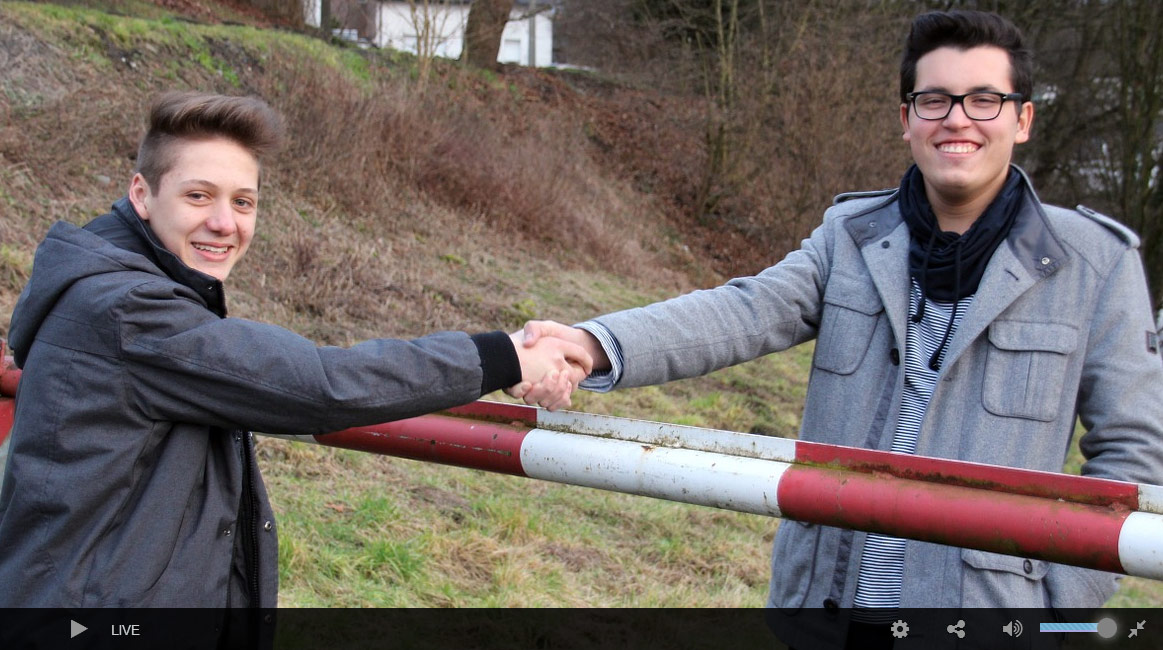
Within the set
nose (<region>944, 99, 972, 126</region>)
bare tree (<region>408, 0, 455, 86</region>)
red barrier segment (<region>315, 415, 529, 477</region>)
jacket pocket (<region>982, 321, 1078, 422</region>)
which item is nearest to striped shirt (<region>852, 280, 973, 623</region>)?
jacket pocket (<region>982, 321, 1078, 422</region>)

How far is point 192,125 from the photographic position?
1883 mm

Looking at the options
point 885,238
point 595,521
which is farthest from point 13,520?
point 595,521

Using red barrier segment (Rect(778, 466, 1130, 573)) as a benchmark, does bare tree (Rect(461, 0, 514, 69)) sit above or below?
above

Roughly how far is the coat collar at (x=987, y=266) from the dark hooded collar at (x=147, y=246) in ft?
4.29

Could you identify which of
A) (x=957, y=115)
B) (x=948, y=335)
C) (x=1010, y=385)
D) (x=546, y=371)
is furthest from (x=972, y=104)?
(x=546, y=371)

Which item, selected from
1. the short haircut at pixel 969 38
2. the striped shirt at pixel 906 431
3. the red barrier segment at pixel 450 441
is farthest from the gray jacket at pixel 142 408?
the short haircut at pixel 969 38

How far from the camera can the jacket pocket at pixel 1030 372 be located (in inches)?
80.9

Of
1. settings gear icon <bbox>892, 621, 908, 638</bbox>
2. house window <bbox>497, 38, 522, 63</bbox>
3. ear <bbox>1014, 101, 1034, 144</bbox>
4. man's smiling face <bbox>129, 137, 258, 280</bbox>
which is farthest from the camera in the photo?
house window <bbox>497, 38, 522, 63</bbox>

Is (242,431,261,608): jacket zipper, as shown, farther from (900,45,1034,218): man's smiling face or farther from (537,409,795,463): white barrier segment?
(900,45,1034,218): man's smiling face

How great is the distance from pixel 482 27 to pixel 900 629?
16.9 meters

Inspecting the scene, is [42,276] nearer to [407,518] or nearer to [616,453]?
[616,453]

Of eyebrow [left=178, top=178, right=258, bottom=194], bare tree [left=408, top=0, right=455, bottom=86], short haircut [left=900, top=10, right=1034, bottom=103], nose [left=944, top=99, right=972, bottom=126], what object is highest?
bare tree [left=408, top=0, right=455, bottom=86]

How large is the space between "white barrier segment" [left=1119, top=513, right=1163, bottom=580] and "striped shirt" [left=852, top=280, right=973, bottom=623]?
25.8 inches

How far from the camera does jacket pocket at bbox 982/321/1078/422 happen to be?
6.74ft
